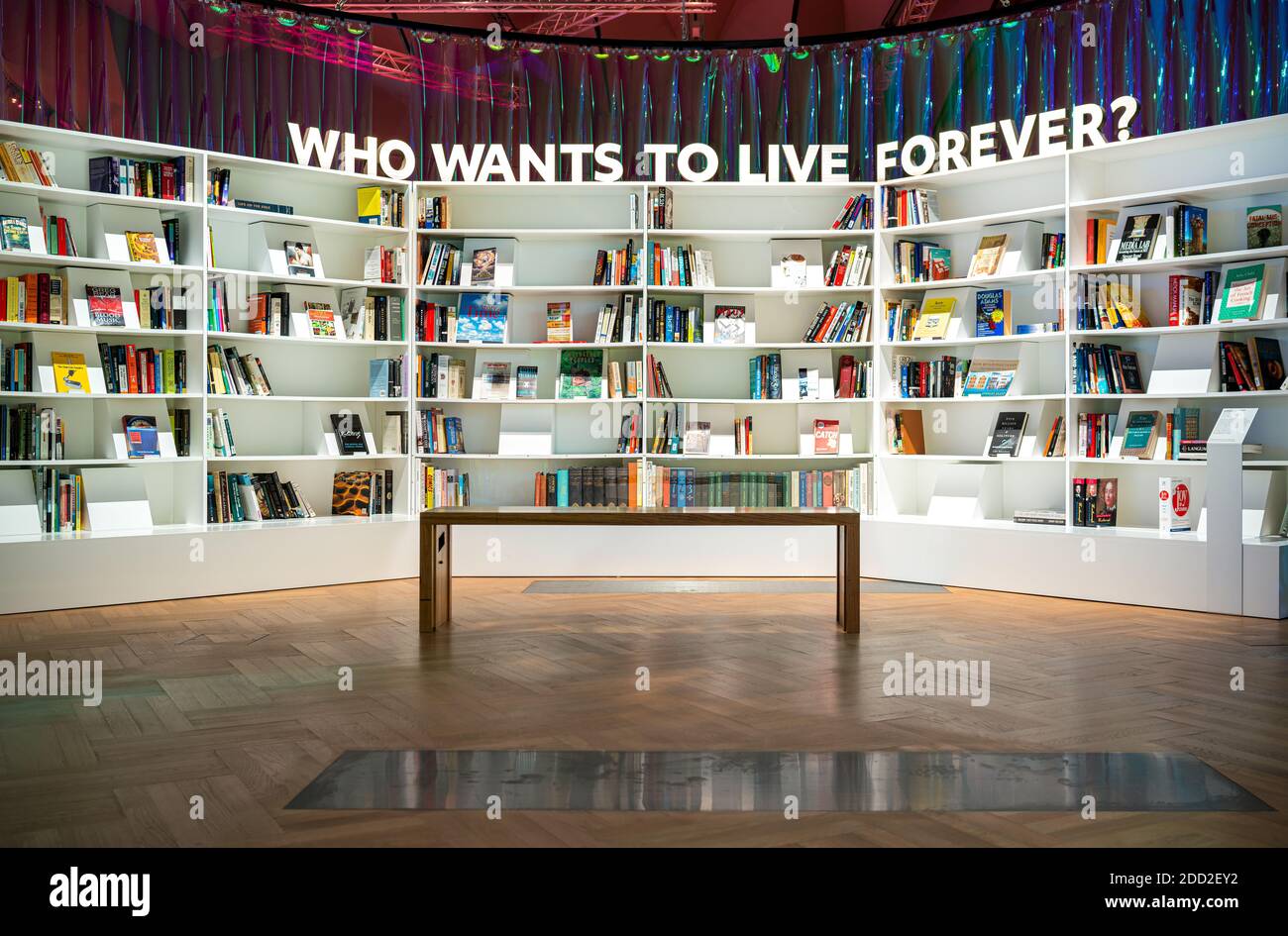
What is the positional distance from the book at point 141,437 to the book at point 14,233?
43.0 inches

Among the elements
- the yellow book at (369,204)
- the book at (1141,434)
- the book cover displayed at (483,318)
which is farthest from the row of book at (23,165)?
the book at (1141,434)

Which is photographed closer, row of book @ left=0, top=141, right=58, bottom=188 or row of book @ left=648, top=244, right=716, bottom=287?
row of book @ left=0, top=141, right=58, bottom=188

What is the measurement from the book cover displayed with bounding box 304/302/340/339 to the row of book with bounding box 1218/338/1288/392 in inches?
213

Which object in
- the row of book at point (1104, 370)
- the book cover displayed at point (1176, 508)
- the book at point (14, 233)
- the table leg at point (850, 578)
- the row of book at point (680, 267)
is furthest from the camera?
the row of book at point (680, 267)

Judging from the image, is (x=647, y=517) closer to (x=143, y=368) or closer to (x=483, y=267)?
(x=483, y=267)

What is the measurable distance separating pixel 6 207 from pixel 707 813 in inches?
218

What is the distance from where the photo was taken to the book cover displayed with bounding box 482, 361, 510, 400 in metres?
7.54

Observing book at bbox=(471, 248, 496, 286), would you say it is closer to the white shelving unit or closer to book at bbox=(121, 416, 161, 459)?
the white shelving unit

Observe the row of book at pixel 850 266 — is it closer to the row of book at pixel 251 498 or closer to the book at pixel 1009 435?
the book at pixel 1009 435

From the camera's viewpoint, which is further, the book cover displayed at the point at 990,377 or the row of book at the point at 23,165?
the book cover displayed at the point at 990,377

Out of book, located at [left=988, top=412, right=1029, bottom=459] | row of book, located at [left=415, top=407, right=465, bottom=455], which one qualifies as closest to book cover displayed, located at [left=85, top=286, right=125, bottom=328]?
row of book, located at [left=415, top=407, right=465, bottom=455]

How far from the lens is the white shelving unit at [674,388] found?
6145 mm

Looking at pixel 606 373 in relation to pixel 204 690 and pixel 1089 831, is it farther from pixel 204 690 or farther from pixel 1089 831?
pixel 1089 831

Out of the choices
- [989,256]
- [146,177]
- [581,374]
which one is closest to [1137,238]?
[989,256]
